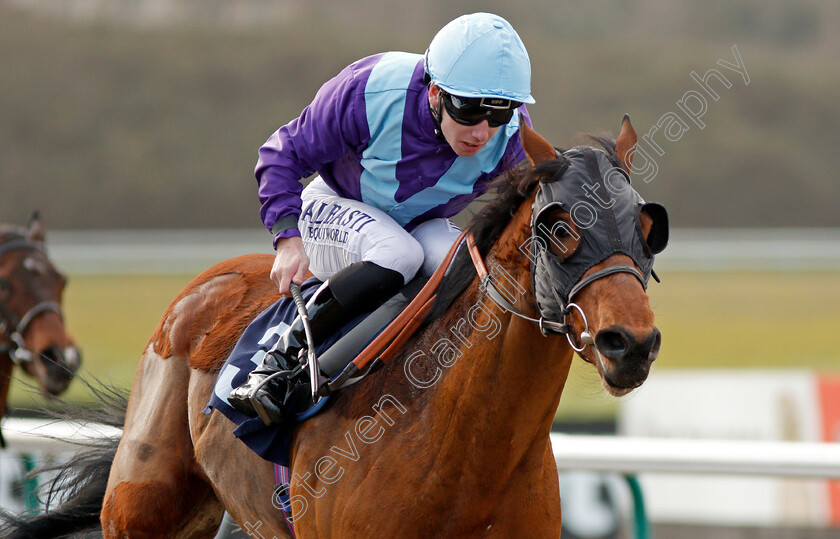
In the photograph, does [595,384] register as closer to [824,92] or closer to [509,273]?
[509,273]

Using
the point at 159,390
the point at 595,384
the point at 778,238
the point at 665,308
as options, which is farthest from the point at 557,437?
the point at 778,238

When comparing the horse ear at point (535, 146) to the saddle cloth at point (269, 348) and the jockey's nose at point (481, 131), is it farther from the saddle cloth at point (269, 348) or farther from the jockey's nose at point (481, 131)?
the saddle cloth at point (269, 348)

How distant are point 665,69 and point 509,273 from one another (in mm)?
23964

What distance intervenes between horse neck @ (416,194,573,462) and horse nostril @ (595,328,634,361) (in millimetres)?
277

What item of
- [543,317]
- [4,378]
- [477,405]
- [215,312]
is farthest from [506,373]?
[4,378]

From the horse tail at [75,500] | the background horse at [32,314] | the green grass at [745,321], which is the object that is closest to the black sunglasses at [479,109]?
the horse tail at [75,500]

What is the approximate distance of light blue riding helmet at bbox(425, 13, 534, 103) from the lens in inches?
100

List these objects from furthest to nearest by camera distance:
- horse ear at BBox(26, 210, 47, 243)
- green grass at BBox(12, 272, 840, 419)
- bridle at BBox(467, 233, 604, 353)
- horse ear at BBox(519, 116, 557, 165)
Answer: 1. green grass at BBox(12, 272, 840, 419)
2. horse ear at BBox(26, 210, 47, 243)
3. horse ear at BBox(519, 116, 557, 165)
4. bridle at BBox(467, 233, 604, 353)

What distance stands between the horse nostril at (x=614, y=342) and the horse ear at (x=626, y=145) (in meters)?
0.48

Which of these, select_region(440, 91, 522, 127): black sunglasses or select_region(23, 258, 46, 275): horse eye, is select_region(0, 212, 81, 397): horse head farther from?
select_region(440, 91, 522, 127): black sunglasses

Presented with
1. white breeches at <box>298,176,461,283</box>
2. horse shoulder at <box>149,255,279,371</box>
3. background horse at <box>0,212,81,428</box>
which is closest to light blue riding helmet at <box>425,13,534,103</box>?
white breeches at <box>298,176,461,283</box>

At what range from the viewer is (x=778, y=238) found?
20.2 m

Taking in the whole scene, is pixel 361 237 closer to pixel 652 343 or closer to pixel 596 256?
pixel 596 256

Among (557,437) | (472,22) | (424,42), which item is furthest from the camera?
(424,42)
